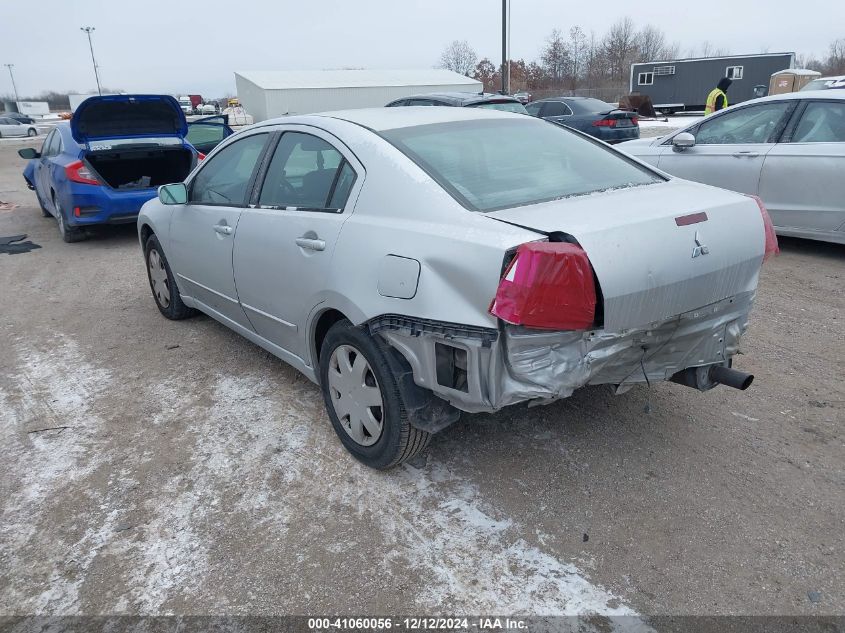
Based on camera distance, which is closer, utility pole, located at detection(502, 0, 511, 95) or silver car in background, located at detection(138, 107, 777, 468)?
silver car in background, located at detection(138, 107, 777, 468)

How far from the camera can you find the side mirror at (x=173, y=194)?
432 centimetres

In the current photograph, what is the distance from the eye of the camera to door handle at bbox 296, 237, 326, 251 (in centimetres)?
304

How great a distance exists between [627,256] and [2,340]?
4859 mm

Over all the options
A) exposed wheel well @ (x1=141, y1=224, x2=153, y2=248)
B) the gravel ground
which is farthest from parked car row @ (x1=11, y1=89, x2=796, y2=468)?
exposed wheel well @ (x1=141, y1=224, x2=153, y2=248)

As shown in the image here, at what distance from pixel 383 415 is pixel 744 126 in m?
5.73

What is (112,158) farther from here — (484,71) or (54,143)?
(484,71)

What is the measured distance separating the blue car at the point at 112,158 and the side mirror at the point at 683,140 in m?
5.90

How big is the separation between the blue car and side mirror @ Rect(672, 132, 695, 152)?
232 inches

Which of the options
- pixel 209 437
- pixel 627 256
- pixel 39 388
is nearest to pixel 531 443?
pixel 627 256

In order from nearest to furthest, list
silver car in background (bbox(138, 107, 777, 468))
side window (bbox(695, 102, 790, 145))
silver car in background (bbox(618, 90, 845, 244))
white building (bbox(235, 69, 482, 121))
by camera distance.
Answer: silver car in background (bbox(138, 107, 777, 468))
silver car in background (bbox(618, 90, 845, 244))
side window (bbox(695, 102, 790, 145))
white building (bbox(235, 69, 482, 121))

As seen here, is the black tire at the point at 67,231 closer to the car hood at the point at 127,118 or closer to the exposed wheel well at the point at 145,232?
the car hood at the point at 127,118

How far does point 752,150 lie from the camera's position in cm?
646

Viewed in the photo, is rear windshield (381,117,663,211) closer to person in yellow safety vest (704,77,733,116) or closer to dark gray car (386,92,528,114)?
dark gray car (386,92,528,114)

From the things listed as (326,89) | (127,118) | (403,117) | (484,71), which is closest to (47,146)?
(127,118)
